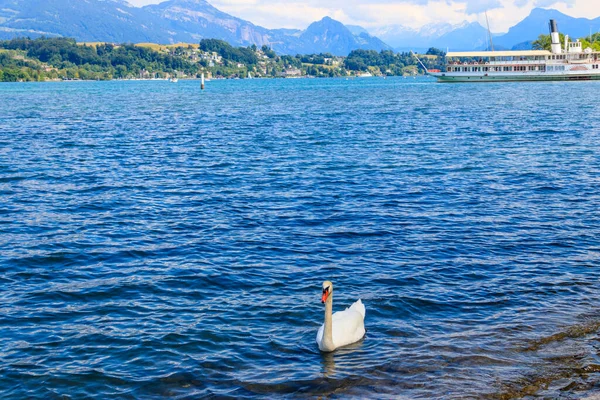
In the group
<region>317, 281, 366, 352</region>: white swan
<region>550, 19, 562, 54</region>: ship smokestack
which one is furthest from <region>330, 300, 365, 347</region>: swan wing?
<region>550, 19, 562, 54</region>: ship smokestack

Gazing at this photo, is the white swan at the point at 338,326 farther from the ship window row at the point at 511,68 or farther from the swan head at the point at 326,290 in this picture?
the ship window row at the point at 511,68

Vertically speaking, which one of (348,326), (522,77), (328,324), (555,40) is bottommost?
(348,326)

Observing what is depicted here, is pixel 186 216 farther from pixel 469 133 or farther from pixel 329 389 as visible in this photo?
pixel 469 133

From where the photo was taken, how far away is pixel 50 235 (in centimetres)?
2400

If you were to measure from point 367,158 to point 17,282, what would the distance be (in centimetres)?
2788

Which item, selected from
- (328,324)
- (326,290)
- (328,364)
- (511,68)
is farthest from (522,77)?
(328,364)

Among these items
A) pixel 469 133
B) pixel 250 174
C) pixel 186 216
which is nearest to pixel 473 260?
pixel 186 216

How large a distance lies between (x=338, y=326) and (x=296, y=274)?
16.6 feet

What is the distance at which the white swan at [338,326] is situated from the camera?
14.0 meters

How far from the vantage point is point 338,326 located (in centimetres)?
1459

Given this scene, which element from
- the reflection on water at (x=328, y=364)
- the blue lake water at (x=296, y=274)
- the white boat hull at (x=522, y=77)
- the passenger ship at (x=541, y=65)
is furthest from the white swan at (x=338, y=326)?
the white boat hull at (x=522, y=77)

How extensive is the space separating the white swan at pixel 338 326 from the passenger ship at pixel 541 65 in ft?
566

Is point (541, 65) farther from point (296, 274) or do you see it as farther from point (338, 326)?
point (338, 326)

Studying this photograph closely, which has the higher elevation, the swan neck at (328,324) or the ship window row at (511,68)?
the ship window row at (511,68)
